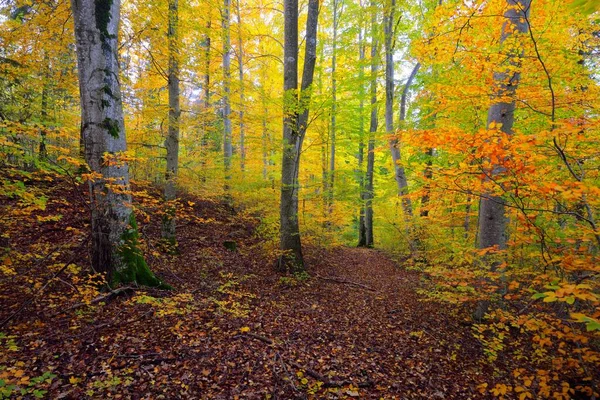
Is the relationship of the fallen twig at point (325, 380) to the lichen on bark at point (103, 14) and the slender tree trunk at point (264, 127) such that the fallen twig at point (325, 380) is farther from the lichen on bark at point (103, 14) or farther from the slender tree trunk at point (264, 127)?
the slender tree trunk at point (264, 127)

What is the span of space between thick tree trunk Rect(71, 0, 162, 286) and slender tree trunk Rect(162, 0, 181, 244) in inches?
96.8

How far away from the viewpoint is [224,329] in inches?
171

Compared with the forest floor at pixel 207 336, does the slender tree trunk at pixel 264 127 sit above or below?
above

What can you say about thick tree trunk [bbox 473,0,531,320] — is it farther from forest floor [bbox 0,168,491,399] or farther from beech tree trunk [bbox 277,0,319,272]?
beech tree trunk [bbox 277,0,319,272]

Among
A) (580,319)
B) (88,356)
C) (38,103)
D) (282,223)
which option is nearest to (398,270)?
(282,223)

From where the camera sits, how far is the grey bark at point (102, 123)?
4121mm

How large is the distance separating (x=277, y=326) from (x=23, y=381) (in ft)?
10.4

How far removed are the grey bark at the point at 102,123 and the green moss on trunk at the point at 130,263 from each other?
0.05 metres

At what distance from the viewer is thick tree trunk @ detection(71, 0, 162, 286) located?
412 centimetres

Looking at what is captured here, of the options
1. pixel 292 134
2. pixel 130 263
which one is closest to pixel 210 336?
pixel 130 263

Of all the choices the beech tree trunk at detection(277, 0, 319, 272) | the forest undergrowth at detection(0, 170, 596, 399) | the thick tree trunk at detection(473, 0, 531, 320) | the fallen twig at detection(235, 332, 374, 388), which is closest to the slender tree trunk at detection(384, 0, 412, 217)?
the beech tree trunk at detection(277, 0, 319, 272)

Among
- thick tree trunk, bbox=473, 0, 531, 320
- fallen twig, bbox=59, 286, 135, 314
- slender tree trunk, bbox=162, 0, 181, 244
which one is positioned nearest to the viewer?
fallen twig, bbox=59, 286, 135, 314

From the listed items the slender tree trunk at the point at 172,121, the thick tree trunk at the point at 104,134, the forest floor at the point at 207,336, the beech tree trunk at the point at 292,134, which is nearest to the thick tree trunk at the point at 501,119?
the forest floor at the point at 207,336

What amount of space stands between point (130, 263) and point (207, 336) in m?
1.92
